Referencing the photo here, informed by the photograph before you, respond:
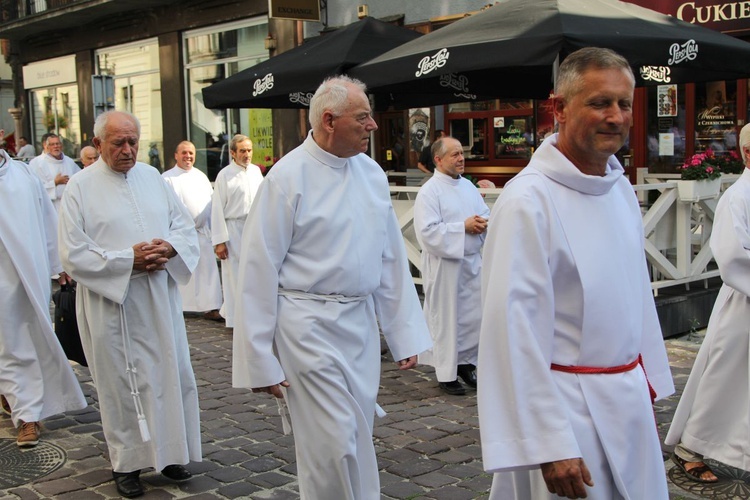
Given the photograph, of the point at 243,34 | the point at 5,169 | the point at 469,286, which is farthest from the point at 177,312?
the point at 243,34

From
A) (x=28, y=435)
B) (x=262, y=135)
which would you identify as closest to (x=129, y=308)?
(x=28, y=435)

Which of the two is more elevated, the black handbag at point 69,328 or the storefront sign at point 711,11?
the storefront sign at point 711,11

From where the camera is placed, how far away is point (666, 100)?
13.1 metres

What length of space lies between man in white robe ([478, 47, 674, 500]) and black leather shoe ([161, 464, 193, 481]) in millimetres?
3076

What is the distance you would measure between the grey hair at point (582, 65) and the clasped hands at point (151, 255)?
10.3ft

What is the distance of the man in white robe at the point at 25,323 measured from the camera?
6441 mm

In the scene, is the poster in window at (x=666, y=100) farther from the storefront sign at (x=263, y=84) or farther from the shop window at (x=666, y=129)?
the storefront sign at (x=263, y=84)

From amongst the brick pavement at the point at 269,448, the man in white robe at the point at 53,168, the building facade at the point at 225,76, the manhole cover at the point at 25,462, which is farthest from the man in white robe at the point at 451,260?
the man in white robe at the point at 53,168

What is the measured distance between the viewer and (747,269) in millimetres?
4906

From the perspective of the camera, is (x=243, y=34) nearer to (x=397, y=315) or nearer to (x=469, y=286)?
(x=469, y=286)

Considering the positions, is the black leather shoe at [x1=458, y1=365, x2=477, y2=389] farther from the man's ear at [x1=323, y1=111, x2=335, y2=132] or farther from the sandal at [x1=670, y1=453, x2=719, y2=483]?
the man's ear at [x1=323, y1=111, x2=335, y2=132]

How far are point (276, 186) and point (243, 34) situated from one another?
54.3 ft

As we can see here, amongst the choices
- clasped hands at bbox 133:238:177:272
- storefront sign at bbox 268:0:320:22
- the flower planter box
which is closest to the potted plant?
the flower planter box

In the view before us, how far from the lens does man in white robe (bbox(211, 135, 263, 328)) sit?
10125mm
